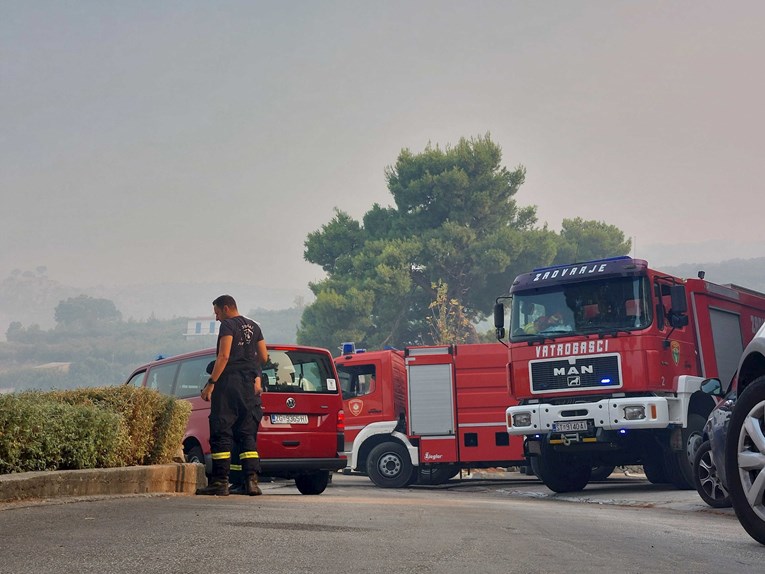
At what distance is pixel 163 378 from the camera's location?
15.5m

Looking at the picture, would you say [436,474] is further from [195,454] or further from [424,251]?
[424,251]

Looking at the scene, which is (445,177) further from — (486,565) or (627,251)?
(486,565)

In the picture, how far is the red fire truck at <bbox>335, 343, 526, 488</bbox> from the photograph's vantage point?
19.6 meters

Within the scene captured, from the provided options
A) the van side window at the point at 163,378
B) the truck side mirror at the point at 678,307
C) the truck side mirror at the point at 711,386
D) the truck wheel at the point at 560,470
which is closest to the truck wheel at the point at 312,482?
the van side window at the point at 163,378

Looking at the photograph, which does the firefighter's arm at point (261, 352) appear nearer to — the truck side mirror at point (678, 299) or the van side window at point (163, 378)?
the van side window at point (163, 378)

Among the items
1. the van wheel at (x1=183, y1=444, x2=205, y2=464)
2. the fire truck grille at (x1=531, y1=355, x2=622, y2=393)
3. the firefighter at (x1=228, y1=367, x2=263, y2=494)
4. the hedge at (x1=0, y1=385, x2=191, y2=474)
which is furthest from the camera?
the fire truck grille at (x1=531, y1=355, x2=622, y2=393)

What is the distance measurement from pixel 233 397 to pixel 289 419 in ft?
7.47

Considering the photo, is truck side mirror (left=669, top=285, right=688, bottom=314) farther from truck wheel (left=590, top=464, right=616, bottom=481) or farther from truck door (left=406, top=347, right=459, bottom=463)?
truck door (left=406, top=347, right=459, bottom=463)

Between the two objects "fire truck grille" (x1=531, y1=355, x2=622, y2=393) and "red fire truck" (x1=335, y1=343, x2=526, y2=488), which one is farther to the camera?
"red fire truck" (x1=335, y1=343, x2=526, y2=488)

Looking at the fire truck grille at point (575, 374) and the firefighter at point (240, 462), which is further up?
the fire truck grille at point (575, 374)

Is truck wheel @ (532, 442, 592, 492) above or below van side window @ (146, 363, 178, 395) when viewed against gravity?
below

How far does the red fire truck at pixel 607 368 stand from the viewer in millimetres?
14805

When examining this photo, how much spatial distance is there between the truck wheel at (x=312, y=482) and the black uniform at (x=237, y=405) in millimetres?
2570

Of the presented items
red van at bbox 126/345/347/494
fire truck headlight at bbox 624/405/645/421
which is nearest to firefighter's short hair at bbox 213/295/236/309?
red van at bbox 126/345/347/494
